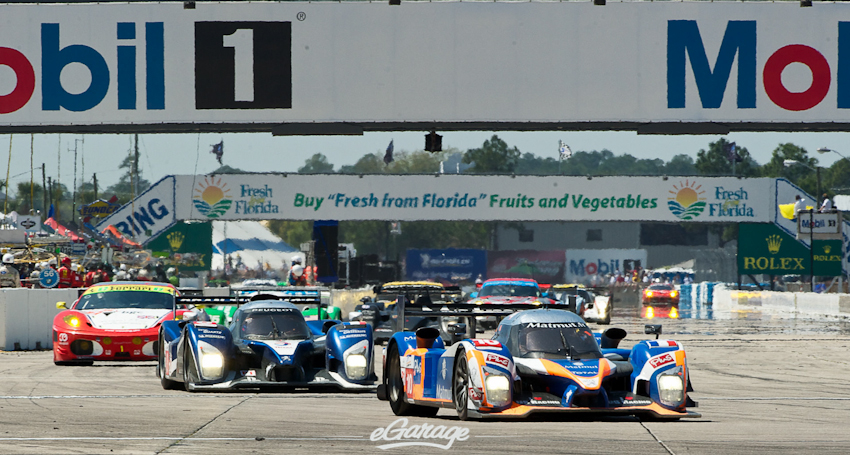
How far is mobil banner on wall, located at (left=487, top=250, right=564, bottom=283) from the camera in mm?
77938

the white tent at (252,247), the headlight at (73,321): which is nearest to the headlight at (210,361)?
the headlight at (73,321)

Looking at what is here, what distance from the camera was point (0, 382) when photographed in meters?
15.4

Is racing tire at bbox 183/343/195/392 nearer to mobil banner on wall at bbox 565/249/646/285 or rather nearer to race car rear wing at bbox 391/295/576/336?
race car rear wing at bbox 391/295/576/336

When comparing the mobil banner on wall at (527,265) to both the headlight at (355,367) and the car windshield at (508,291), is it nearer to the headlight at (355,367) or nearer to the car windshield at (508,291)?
the car windshield at (508,291)

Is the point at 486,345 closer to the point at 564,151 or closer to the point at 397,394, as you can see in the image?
the point at 397,394

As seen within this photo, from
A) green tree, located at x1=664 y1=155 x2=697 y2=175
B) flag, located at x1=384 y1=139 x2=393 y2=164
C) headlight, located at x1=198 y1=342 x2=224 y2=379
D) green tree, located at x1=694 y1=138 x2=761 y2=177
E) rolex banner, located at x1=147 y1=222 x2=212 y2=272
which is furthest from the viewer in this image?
green tree, located at x1=664 y1=155 x2=697 y2=175

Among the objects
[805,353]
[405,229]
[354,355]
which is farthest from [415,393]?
[405,229]

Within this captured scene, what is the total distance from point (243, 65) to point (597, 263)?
60096mm

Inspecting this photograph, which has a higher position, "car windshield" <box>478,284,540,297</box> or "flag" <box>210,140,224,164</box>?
"flag" <box>210,140,224,164</box>

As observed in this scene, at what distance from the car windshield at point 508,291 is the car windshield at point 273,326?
14.9 metres

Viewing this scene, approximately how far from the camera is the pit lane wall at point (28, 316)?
23.0 m

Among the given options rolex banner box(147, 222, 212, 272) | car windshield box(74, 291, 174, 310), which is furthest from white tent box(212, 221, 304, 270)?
car windshield box(74, 291, 174, 310)

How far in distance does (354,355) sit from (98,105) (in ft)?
37.9

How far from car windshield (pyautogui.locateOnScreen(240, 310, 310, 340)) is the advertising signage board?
8813mm
